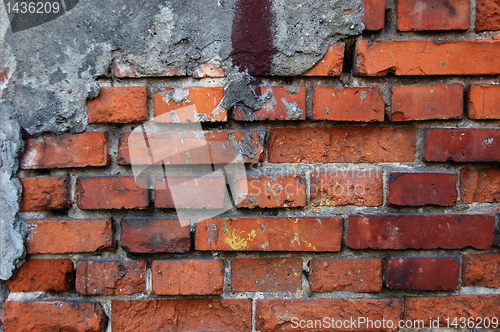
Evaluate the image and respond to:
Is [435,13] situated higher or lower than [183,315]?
higher

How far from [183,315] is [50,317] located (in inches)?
14.0

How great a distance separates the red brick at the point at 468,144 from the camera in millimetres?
755

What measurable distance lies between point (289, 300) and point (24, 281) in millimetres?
723

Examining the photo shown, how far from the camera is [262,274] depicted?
30.9 inches

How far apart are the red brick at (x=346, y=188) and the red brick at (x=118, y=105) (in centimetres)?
50

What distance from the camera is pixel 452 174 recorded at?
30.1 inches

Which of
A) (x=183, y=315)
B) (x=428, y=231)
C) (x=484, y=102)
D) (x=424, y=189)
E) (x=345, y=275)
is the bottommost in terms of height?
(x=183, y=315)

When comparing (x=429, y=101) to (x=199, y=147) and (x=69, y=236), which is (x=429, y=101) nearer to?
(x=199, y=147)

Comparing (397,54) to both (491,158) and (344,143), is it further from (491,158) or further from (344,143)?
(491,158)

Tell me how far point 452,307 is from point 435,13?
2.57 ft

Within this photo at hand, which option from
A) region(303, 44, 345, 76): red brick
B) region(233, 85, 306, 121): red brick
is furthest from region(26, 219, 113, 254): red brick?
region(303, 44, 345, 76): red brick

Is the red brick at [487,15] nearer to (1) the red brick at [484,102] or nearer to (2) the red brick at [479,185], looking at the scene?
(1) the red brick at [484,102]

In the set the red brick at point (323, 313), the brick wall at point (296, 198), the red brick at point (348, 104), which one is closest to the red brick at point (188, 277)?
the brick wall at point (296, 198)

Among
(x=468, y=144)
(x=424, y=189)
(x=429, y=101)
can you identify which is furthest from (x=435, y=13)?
(x=424, y=189)
